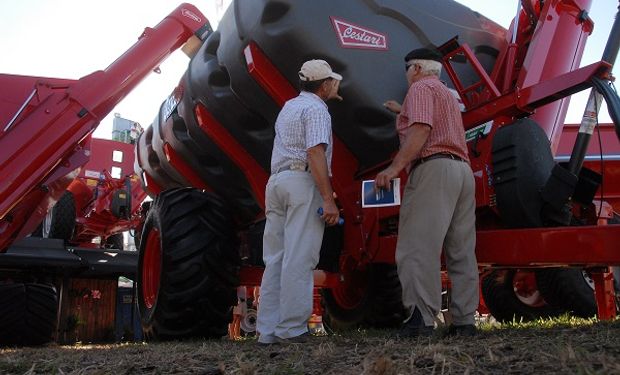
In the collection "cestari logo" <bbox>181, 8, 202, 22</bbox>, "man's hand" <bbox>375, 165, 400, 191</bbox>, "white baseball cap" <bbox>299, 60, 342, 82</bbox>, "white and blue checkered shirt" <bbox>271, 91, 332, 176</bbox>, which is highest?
"cestari logo" <bbox>181, 8, 202, 22</bbox>

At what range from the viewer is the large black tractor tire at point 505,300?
5.89 m

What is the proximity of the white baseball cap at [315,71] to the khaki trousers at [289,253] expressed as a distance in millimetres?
505

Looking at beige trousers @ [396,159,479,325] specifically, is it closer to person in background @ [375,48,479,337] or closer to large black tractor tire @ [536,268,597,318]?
person in background @ [375,48,479,337]

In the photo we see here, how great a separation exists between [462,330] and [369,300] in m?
1.83

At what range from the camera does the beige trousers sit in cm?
302

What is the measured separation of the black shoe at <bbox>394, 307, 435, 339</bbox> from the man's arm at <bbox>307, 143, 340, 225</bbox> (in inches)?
23.2

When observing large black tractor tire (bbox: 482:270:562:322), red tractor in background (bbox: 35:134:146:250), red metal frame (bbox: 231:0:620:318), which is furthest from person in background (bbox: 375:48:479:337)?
red tractor in background (bbox: 35:134:146:250)

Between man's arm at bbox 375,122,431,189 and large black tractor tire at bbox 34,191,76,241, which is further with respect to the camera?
large black tractor tire at bbox 34,191,76,241

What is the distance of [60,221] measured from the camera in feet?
30.8

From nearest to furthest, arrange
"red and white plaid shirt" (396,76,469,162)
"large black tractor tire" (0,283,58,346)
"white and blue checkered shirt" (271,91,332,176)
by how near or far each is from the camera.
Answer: "red and white plaid shirt" (396,76,469,162) → "white and blue checkered shirt" (271,91,332,176) → "large black tractor tire" (0,283,58,346)

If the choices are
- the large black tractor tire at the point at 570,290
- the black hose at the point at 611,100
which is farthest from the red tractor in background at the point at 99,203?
the black hose at the point at 611,100

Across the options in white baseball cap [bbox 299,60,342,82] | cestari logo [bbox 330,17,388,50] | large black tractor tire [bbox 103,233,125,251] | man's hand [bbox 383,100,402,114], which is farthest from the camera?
large black tractor tire [bbox 103,233,125,251]

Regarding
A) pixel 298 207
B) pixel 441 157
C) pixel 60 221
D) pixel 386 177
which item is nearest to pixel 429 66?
pixel 441 157

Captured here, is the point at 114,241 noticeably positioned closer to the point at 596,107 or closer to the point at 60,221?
the point at 60,221
